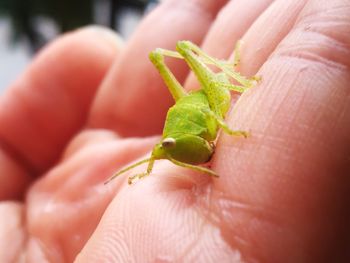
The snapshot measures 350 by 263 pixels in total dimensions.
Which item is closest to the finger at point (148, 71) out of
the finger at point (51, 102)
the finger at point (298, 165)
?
the finger at point (51, 102)

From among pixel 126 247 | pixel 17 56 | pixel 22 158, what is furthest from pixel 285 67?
pixel 17 56

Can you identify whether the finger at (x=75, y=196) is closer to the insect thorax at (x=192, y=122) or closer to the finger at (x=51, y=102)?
the finger at (x=51, y=102)

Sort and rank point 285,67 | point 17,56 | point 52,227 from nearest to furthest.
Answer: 1. point 285,67
2. point 52,227
3. point 17,56

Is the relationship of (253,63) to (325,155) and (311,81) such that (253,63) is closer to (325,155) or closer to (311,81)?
(311,81)

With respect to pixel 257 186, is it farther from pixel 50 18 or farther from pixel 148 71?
pixel 50 18

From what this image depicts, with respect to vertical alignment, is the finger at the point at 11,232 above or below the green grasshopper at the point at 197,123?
below

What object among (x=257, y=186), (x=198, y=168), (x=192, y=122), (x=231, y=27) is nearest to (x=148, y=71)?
(x=231, y=27)

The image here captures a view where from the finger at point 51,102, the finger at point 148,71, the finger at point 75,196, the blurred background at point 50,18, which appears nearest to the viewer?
the finger at point 75,196
